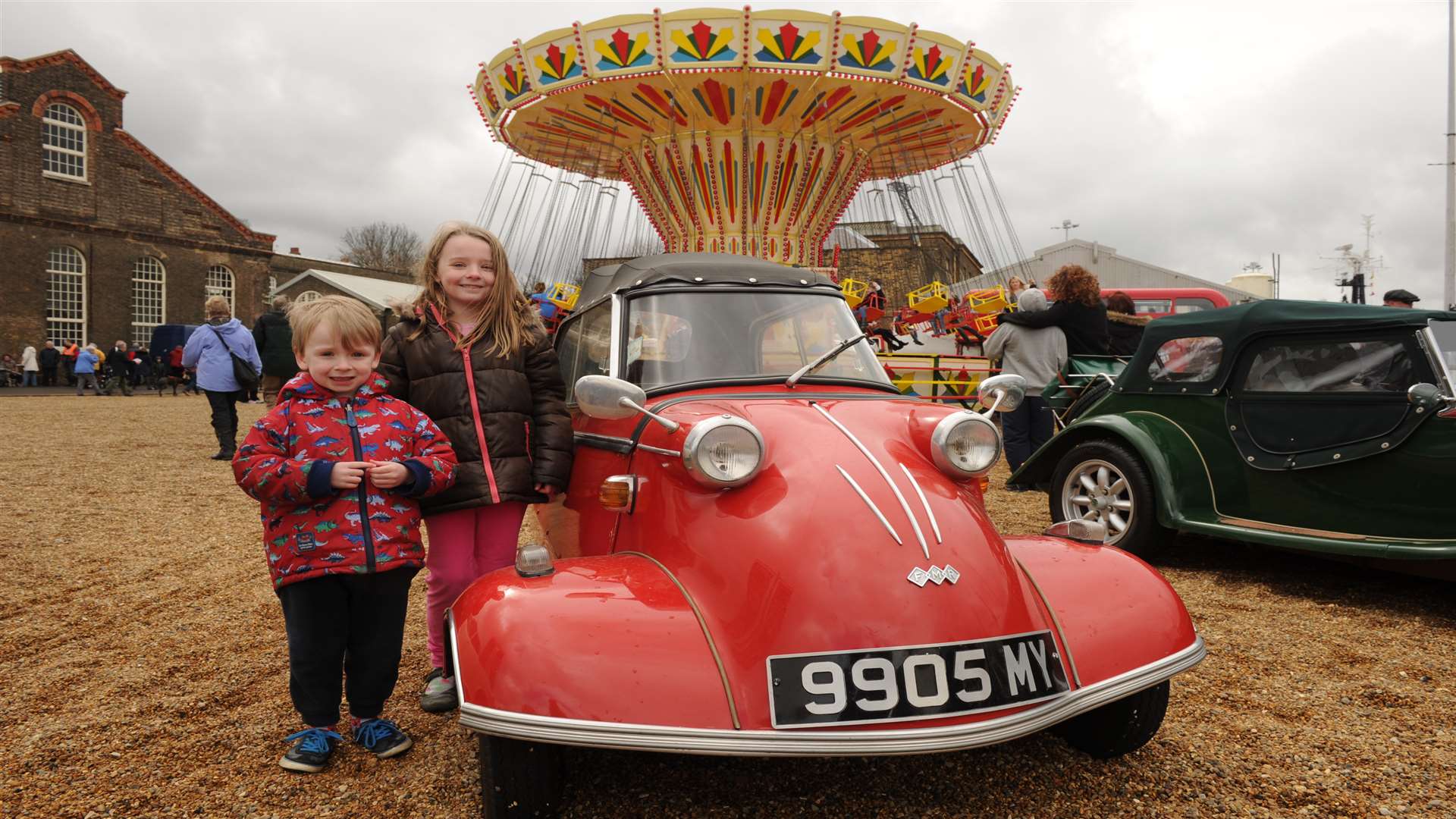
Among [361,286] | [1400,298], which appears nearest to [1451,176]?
[1400,298]

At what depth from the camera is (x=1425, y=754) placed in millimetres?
2738

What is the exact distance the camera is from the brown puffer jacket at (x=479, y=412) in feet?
9.75

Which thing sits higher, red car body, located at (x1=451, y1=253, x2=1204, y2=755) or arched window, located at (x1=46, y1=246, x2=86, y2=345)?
arched window, located at (x1=46, y1=246, x2=86, y2=345)

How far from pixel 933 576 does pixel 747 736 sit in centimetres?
62

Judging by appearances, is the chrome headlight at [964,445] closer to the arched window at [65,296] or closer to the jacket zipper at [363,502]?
the jacket zipper at [363,502]

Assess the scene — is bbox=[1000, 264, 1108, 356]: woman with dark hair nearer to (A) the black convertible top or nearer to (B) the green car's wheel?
(B) the green car's wheel

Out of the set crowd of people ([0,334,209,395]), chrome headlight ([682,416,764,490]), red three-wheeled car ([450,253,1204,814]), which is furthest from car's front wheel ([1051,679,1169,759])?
crowd of people ([0,334,209,395])

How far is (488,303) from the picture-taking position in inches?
124

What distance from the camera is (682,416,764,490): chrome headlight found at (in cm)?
233

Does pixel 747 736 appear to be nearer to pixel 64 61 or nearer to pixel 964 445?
pixel 964 445

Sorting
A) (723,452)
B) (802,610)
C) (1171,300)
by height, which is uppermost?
(1171,300)

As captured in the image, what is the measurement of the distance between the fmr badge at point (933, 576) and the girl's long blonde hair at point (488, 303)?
5.70ft

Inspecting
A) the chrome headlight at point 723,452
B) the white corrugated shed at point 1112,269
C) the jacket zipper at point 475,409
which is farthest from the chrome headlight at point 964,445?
the white corrugated shed at point 1112,269

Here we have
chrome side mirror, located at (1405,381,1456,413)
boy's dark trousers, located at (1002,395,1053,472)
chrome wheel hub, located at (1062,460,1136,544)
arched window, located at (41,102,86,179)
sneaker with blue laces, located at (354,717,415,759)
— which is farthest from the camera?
arched window, located at (41,102,86,179)
